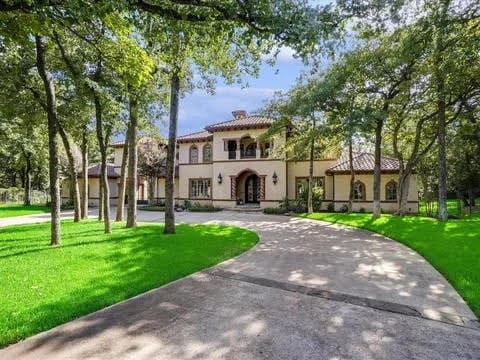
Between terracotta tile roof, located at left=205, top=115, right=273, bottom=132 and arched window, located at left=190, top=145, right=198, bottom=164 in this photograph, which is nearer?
terracotta tile roof, located at left=205, top=115, right=273, bottom=132

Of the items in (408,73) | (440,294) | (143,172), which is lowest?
(440,294)

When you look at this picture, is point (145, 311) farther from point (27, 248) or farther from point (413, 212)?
point (413, 212)

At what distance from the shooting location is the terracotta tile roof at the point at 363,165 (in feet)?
88.4

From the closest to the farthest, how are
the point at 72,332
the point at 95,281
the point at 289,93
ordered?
the point at 72,332
the point at 95,281
the point at 289,93

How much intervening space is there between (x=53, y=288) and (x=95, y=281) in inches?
29.8

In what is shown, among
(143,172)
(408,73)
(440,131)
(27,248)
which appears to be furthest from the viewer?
(143,172)

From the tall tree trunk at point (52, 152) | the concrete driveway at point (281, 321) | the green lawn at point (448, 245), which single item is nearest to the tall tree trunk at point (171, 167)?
the tall tree trunk at point (52, 152)

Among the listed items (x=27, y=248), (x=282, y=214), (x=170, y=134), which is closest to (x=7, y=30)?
(x=27, y=248)

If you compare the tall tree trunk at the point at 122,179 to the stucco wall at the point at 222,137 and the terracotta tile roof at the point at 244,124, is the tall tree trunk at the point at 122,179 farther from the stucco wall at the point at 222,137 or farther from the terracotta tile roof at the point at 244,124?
the stucco wall at the point at 222,137

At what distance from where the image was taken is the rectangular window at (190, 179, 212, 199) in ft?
105

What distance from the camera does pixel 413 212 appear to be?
26.6m

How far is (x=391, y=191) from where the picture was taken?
27.0m

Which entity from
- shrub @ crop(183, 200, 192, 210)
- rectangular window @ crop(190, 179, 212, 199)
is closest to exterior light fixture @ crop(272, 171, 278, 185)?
rectangular window @ crop(190, 179, 212, 199)

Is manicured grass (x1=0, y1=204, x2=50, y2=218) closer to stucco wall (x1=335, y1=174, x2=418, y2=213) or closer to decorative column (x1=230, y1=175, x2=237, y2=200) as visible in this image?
decorative column (x1=230, y1=175, x2=237, y2=200)
